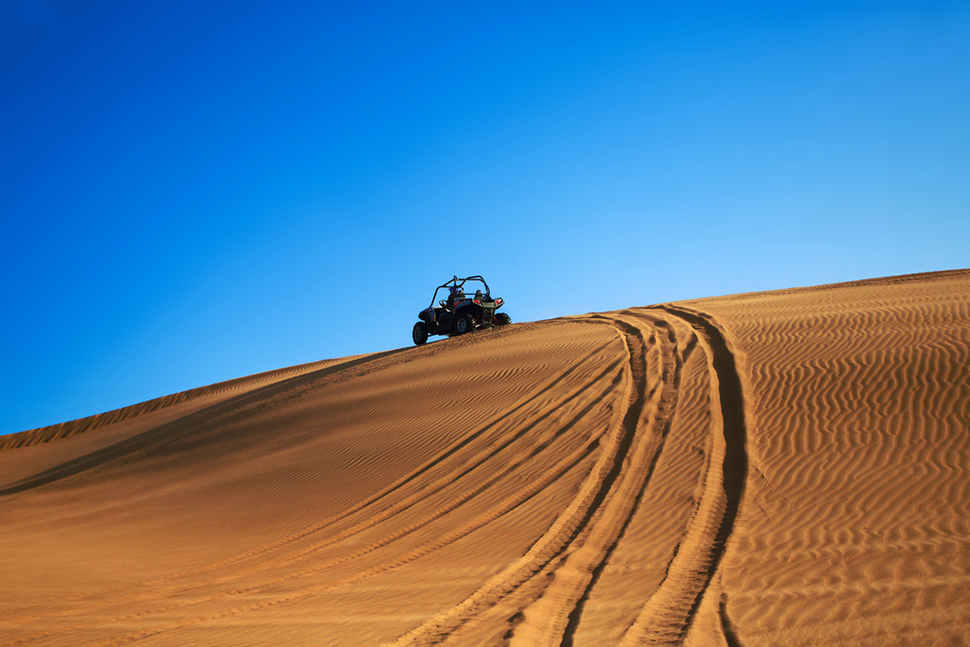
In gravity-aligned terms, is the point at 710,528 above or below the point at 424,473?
below

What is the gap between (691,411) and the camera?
905 cm

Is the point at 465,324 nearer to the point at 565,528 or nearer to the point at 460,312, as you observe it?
the point at 460,312

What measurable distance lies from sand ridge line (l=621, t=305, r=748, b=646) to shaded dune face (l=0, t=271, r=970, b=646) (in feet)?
0.09

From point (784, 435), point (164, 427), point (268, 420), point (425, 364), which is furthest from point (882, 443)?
point (164, 427)

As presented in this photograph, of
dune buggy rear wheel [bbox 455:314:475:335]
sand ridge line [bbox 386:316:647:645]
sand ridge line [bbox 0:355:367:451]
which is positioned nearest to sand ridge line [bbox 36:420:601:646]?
sand ridge line [bbox 386:316:647:645]

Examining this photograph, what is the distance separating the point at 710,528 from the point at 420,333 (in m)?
16.3

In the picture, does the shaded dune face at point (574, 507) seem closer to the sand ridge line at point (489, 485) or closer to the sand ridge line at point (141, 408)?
the sand ridge line at point (489, 485)

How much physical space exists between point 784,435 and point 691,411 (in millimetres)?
1407

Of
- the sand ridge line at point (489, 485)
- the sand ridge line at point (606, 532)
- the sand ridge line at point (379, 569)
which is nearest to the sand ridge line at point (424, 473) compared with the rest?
the sand ridge line at point (489, 485)

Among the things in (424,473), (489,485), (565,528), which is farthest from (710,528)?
(424,473)

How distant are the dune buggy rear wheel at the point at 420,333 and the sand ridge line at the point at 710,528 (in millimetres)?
11946

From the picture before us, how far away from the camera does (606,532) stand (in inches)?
243

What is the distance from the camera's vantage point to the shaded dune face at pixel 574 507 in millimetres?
4488

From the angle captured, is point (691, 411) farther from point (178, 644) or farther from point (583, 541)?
point (178, 644)
